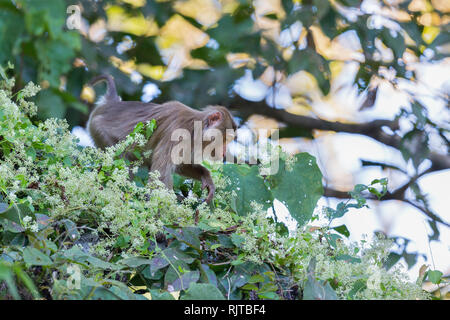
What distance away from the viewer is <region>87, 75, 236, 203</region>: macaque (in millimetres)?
4340

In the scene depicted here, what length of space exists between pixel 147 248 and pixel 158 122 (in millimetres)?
2764

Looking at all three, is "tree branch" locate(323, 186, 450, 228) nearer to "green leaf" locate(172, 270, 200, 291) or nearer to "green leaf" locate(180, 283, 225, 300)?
"green leaf" locate(172, 270, 200, 291)

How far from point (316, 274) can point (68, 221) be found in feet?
2.72

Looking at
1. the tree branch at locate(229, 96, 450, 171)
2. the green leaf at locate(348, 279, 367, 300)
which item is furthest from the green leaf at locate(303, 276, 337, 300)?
the tree branch at locate(229, 96, 450, 171)

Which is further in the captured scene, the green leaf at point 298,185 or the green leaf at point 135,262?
the green leaf at point 298,185

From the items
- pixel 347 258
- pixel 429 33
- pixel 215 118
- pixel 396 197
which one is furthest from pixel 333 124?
pixel 347 258

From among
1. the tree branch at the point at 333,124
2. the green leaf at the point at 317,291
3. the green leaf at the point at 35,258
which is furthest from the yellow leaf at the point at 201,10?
the green leaf at the point at 35,258

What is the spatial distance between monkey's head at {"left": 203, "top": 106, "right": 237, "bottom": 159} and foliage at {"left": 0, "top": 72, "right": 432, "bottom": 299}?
7.12 feet

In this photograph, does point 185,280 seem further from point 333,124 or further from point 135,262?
point 333,124

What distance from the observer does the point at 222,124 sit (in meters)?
4.39

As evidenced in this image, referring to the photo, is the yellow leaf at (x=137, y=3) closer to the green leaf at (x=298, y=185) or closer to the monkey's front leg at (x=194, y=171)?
the monkey's front leg at (x=194, y=171)

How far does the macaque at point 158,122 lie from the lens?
14.2ft

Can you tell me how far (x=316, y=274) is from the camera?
173 cm

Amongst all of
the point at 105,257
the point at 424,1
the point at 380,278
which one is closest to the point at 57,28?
the point at 105,257
